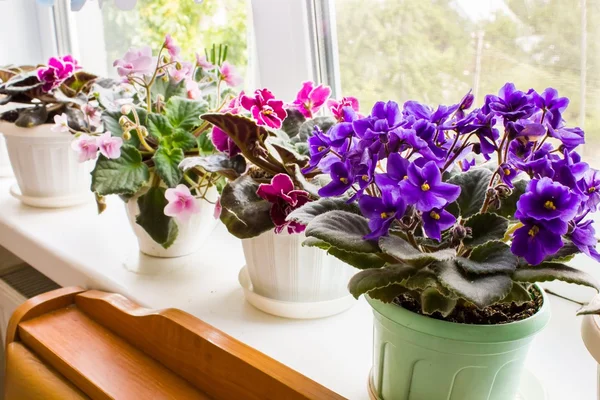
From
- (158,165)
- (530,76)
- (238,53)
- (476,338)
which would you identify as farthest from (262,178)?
(238,53)

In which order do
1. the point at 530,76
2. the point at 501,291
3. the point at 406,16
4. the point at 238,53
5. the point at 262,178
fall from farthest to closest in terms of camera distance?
1. the point at 238,53
2. the point at 406,16
3. the point at 530,76
4. the point at 262,178
5. the point at 501,291

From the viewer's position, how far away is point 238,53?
133cm

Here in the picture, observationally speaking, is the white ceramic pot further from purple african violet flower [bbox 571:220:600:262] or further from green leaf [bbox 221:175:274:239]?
purple african violet flower [bbox 571:220:600:262]

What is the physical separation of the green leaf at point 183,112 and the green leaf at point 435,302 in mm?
560

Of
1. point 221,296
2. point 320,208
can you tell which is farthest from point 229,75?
point 320,208

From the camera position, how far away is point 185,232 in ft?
3.33

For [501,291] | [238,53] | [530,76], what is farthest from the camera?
[238,53]

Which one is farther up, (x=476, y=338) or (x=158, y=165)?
(x=158, y=165)

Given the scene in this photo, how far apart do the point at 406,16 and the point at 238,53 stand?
48 cm

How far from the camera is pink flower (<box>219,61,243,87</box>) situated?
999 mm

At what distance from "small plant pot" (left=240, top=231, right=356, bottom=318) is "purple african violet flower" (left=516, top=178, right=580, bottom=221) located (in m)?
0.38

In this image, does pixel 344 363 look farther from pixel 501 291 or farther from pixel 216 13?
pixel 216 13

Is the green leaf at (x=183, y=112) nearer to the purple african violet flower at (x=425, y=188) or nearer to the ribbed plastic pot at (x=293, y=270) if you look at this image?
the ribbed plastic pot at (x=293, y=270)

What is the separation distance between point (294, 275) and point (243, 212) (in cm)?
17
